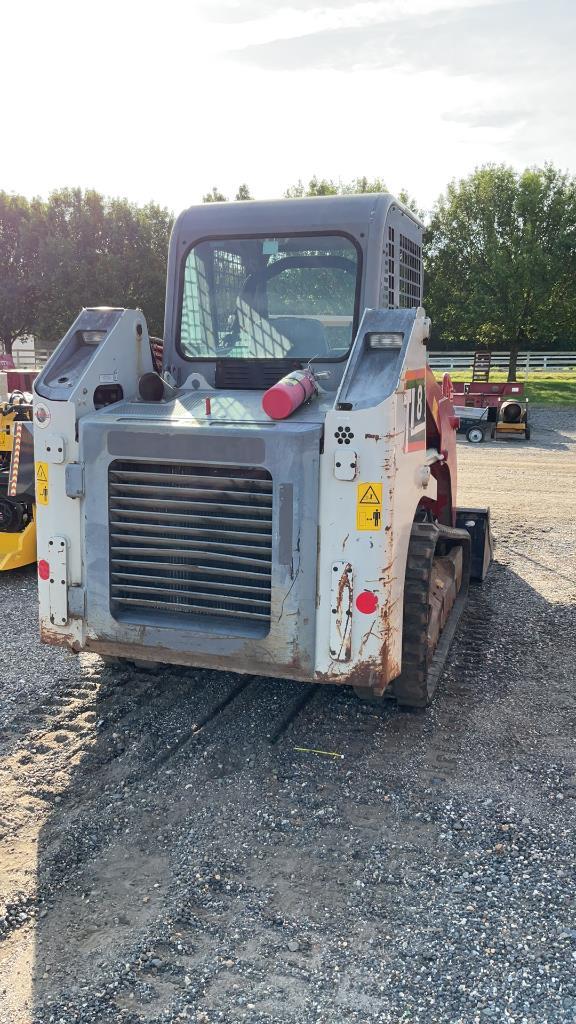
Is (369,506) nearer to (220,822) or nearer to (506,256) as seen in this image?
(220,822)

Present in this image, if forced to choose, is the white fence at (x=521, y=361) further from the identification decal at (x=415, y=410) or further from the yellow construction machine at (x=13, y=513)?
the identification decal at (x=415, y=410)

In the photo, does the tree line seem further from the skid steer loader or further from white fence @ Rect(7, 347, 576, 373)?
the skid steer loader

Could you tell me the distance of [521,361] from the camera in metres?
34.2

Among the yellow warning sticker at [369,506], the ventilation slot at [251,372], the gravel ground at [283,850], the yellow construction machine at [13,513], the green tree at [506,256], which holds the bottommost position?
the gravel ground at [283,850]

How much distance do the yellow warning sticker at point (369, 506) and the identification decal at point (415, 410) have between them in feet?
1.34

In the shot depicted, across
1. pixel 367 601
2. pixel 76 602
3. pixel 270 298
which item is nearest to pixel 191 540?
pixel 76 602

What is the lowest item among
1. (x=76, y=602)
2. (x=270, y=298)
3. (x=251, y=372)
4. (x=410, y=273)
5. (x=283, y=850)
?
(x=283, y=850)

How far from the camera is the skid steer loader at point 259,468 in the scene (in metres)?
3.99

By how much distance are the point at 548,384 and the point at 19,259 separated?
20.8 metres

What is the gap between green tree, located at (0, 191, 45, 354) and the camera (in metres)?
33.1

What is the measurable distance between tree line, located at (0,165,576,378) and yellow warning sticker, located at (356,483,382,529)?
23.0m

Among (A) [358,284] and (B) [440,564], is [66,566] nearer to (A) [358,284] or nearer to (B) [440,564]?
(A) [358,284]

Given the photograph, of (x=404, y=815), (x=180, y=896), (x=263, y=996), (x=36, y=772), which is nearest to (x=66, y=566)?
(x=36, y=772)

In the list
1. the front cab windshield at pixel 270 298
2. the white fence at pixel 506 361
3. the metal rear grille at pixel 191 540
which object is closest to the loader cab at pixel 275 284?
the front cab windshield at pixel 270 298
